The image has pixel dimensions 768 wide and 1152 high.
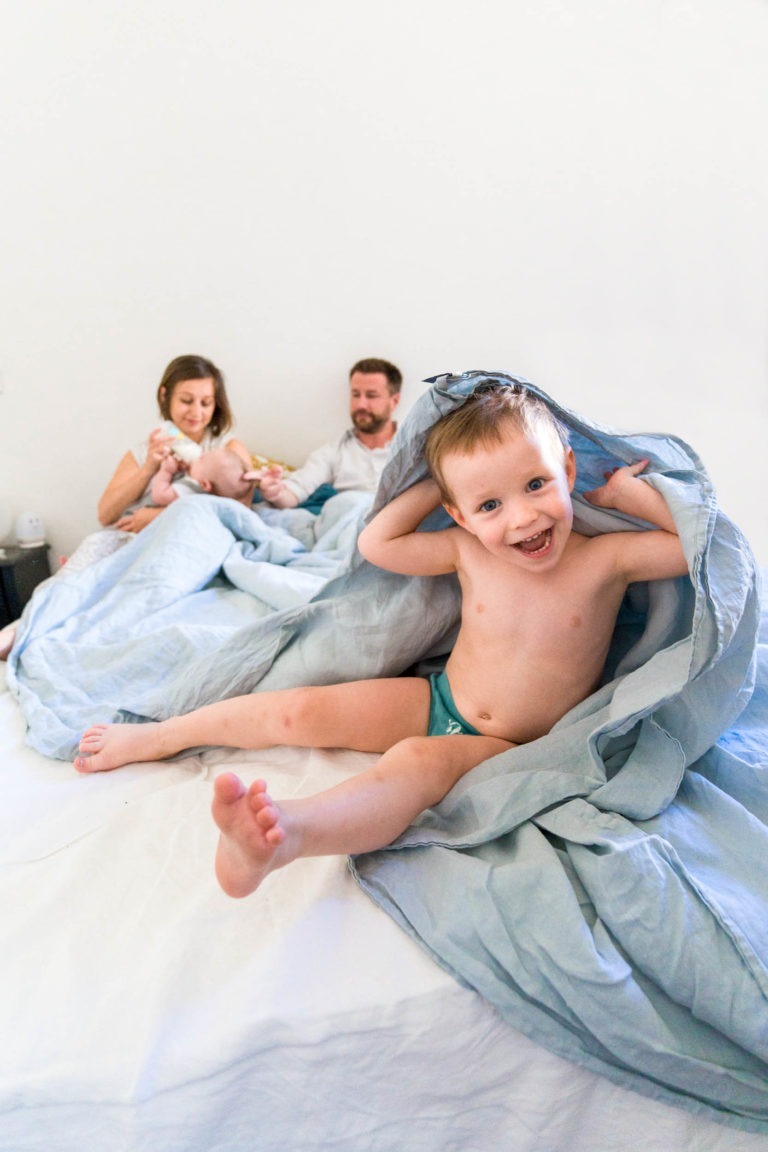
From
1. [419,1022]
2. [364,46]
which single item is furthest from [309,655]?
[364,46]

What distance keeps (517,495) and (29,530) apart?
2276 mm

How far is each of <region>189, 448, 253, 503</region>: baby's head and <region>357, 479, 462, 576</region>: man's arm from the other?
4.11 ft

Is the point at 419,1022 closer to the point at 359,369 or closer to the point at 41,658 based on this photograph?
the point at 41,658

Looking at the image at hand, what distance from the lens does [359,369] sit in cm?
268

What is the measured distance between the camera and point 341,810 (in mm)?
847

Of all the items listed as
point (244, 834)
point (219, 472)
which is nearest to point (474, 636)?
point (244, 834)

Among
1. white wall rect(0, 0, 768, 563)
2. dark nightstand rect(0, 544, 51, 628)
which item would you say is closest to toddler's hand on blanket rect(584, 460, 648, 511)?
white wall rect(0, 0, 768, 563)

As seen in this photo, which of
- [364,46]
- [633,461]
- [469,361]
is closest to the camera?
[633,461]

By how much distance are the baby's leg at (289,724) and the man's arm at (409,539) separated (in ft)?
0.57

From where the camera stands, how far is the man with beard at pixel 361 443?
8.69ft

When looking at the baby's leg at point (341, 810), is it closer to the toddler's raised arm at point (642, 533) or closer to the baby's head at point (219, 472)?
the toddler's raised arm at point (642, 533)

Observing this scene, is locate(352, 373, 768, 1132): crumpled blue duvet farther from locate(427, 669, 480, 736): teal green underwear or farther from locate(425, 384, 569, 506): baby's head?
locate(427, 669, 480, 736): teal green underwear

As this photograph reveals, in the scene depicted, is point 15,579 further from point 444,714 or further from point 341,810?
point 341,810

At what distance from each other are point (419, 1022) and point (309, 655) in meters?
0.59
